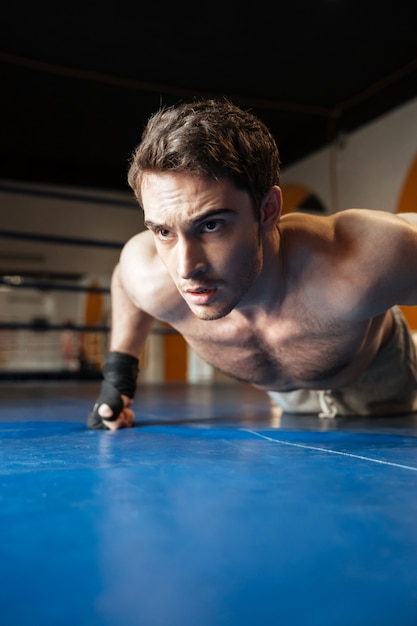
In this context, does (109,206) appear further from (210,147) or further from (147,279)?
(210,147)

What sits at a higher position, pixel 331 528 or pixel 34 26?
pixel 34 26

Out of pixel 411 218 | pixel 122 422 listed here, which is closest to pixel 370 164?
pixel 411 218

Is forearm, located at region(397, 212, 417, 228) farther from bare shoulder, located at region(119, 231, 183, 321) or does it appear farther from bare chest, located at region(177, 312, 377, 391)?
bare shoulder, located at region(119, 231, 183, 321)

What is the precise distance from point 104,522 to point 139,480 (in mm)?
205

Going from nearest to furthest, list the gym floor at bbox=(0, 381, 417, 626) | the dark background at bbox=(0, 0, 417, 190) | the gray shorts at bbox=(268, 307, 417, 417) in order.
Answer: the gym floor at bbox=(0, 381, 417, 626) < the gray shorts at bbox=(268, 307, 417, 417) < the dark background at bbox=(0, 0, 417, 190)

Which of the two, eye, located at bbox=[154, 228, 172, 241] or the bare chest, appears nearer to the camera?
eye, located at bbox=[154, 228, 172, 241]

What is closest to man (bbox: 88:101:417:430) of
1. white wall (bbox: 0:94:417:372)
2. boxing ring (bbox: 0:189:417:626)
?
boxing ring (bbox: 0:189:417:626)

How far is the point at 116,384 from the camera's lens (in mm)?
1562

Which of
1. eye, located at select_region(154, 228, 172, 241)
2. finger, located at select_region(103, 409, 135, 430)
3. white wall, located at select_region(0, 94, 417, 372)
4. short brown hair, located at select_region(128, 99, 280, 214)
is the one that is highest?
white wall, located at select_region(0, 94, 417, 372)

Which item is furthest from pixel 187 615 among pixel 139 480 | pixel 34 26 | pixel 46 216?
pixel 46 216

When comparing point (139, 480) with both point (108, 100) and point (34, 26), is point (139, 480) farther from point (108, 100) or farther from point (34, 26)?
point (108, 100)

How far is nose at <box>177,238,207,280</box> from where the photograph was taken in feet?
3.56

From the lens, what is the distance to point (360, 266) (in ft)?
4.07

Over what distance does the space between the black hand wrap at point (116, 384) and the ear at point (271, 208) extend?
0.57 meters
